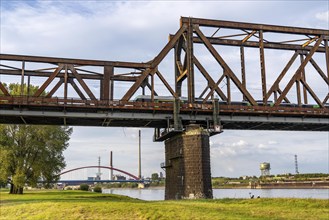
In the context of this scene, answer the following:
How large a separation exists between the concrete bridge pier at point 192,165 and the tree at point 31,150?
20.8 m

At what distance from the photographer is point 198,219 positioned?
21.3 m

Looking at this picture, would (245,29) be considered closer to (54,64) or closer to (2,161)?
(54,64)

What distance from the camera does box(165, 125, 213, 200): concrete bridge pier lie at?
1827 inches

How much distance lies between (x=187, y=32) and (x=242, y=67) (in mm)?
11347

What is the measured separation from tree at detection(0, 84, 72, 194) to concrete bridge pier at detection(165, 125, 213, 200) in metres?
20.8

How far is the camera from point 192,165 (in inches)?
1863

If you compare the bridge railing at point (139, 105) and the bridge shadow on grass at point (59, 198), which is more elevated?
the bridge railing at point (139, 105)

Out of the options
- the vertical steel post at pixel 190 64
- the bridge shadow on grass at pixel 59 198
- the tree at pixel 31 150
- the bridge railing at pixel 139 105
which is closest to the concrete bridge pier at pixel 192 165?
the bridge railing at pixel 139 105

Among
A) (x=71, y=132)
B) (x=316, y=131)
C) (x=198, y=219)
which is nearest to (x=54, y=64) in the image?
→ (x=71, y=132)

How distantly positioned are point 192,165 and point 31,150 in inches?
1051

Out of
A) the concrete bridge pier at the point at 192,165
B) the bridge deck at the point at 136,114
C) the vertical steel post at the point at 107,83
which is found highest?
the vertical steel post at the point at 107,83

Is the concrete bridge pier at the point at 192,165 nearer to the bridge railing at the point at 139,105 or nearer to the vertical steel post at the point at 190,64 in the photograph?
the bridge railing at the point at 139,105

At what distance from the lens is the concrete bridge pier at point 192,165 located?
46.4 meters

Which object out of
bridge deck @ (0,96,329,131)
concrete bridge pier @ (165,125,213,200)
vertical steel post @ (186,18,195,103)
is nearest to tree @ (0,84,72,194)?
bridge deck @ (0,96,329,131)
